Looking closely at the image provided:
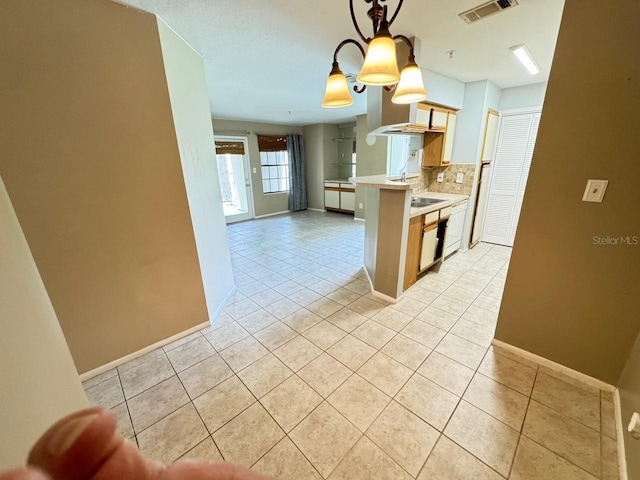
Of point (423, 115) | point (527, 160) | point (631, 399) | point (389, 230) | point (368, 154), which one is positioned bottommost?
point (631, 399)

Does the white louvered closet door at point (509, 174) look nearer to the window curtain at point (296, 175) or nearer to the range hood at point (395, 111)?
the range hood at point (395, 111)

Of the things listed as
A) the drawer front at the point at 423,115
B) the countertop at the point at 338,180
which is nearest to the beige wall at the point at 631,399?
the drawer front at the point at 423,115

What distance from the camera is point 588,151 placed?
1.45 meters

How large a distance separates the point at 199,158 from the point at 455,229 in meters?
3.27

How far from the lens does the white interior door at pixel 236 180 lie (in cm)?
599

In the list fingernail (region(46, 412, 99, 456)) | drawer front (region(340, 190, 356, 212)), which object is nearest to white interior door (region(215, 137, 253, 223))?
drawer front (region(340, 190, 356, 212))

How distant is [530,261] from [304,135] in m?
6.30

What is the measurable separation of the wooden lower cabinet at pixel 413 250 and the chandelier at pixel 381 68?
1.32 meters

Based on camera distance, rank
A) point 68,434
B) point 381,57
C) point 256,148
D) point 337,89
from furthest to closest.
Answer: point 256,148 → point 337,89 → point 381,57 → point 68,434

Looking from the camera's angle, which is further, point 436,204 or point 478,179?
point 478,179

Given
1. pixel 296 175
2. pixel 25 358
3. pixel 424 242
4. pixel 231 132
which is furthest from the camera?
pixel 296 175

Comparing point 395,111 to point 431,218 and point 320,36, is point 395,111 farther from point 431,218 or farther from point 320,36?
point 431,218

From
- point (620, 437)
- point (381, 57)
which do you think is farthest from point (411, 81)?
point (620, 437)

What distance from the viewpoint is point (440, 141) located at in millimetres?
3432
